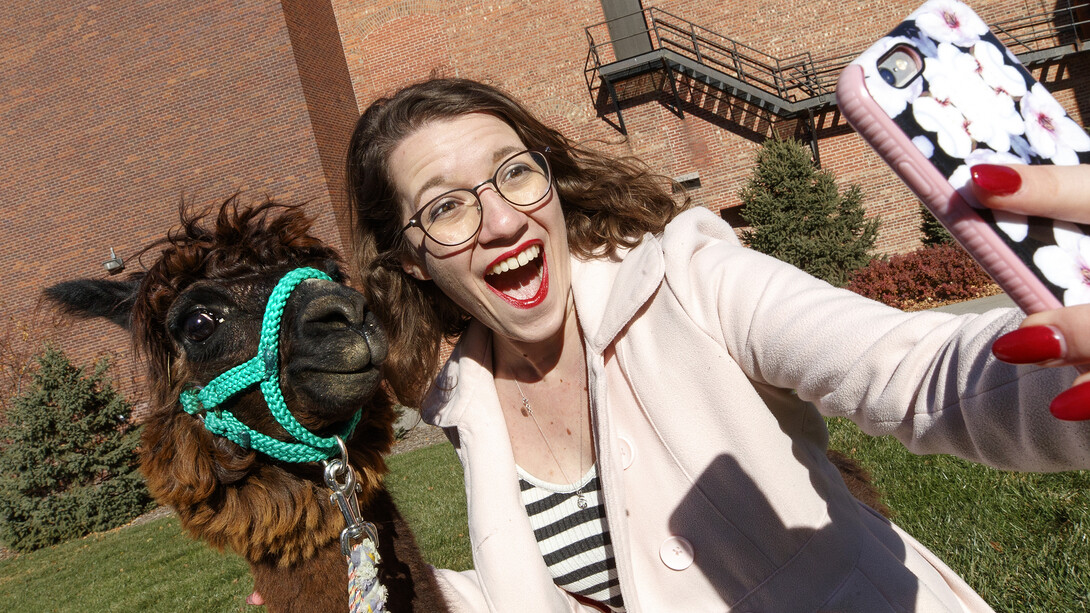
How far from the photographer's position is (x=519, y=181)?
231cm

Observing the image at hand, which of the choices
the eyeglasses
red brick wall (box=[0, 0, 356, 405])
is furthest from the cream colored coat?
red brick wall (box=[0, 0, 356, 405])

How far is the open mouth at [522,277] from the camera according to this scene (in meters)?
2.26

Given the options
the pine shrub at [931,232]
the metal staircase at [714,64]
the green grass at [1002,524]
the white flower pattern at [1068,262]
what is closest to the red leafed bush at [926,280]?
the pine shrub at [931,232]

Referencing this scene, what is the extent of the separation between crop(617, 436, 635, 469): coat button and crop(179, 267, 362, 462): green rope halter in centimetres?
77

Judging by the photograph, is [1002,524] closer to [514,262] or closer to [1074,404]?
[514,262]

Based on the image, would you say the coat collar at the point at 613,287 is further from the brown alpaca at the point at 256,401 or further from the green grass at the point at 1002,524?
the green grass at the point at 1002,524

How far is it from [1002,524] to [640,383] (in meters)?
2.56

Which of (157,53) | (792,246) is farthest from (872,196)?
(157,53)

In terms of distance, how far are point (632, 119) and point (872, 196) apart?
5.95 metres

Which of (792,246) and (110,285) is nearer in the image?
(110,285)

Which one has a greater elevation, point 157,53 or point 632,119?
point 157,53

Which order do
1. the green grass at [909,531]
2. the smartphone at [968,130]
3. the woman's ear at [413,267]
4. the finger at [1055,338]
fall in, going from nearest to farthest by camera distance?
the finger at [1055,338], the smartphone at [968,130], the woman's ear at [413,267], the green grass at [909,531]

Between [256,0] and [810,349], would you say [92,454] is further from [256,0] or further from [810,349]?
[810,349]

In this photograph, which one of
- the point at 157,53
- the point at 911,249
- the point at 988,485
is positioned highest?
the point at 157,53
